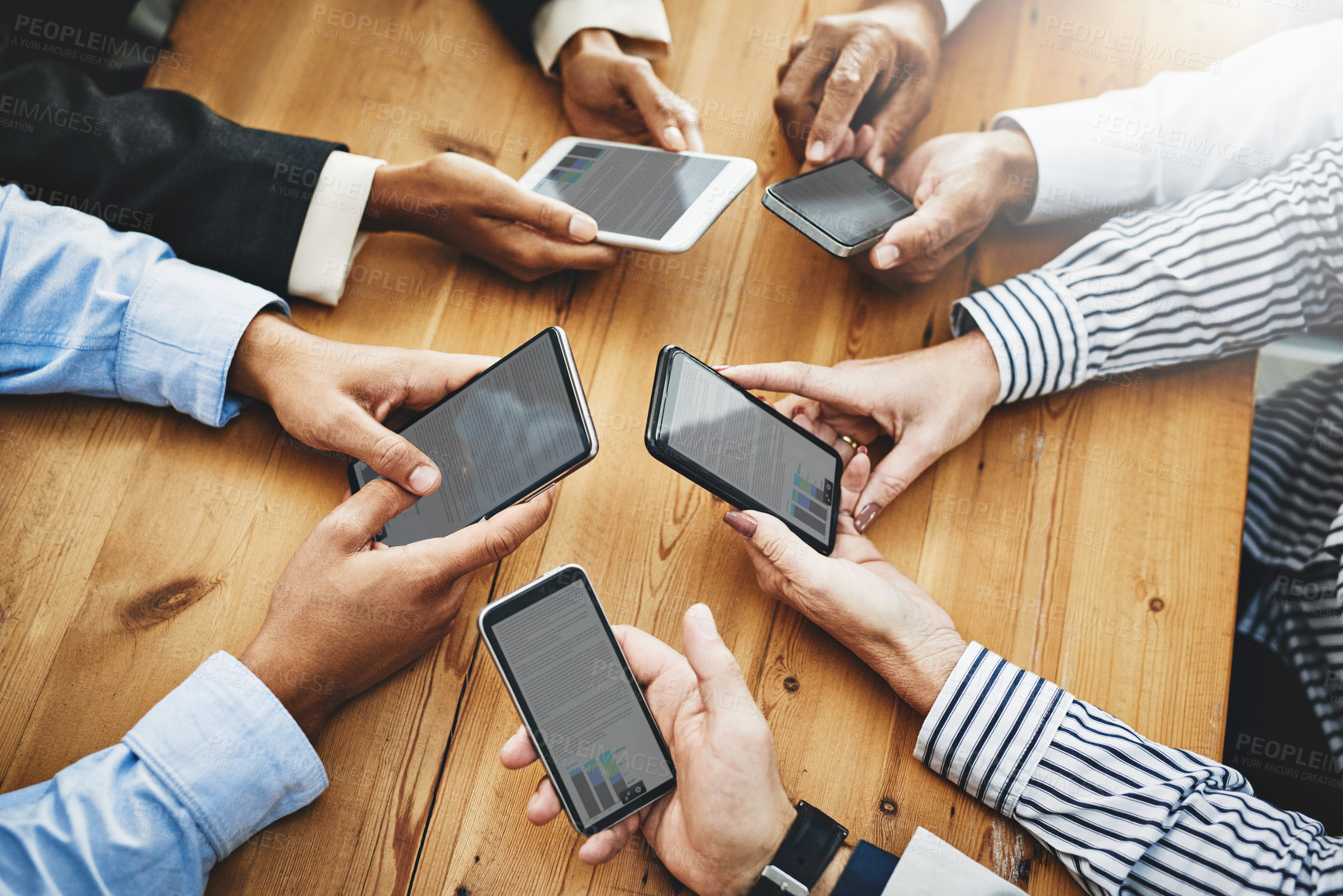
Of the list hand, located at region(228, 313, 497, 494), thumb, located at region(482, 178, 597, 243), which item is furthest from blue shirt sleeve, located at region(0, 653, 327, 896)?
thumb, located at region(482, 178, 597, 243)

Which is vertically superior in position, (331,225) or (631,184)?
(631,184)

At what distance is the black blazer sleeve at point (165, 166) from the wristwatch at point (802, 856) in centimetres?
101

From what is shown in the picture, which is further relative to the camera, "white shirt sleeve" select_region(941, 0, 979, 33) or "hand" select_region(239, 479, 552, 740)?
"white shirt sleeve" select_region(941, 0, 979, 33)

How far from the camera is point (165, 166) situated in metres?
1.05

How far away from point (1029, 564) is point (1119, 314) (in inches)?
15.5

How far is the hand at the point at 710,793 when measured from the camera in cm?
82

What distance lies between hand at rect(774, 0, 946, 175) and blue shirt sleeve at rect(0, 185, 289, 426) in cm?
89

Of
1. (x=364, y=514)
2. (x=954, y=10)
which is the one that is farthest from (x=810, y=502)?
(x=954, y=10)

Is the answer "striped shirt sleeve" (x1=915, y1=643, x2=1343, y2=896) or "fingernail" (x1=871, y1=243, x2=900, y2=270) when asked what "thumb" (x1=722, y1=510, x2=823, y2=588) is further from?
"fingernail" (x1=871, y1=243, x2=900, y2=270)

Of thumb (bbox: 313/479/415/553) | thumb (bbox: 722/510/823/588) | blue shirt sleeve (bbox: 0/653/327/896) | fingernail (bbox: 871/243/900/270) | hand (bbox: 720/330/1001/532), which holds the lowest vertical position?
blue shirt sleeve (bbox: 0/653/327/896)

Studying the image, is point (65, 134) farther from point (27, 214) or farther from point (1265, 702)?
point (1265, 702)

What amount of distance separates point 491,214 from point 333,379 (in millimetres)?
335

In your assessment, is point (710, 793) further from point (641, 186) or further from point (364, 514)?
point (641, 186)

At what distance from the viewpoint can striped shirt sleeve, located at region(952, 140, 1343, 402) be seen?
3.51 feet
